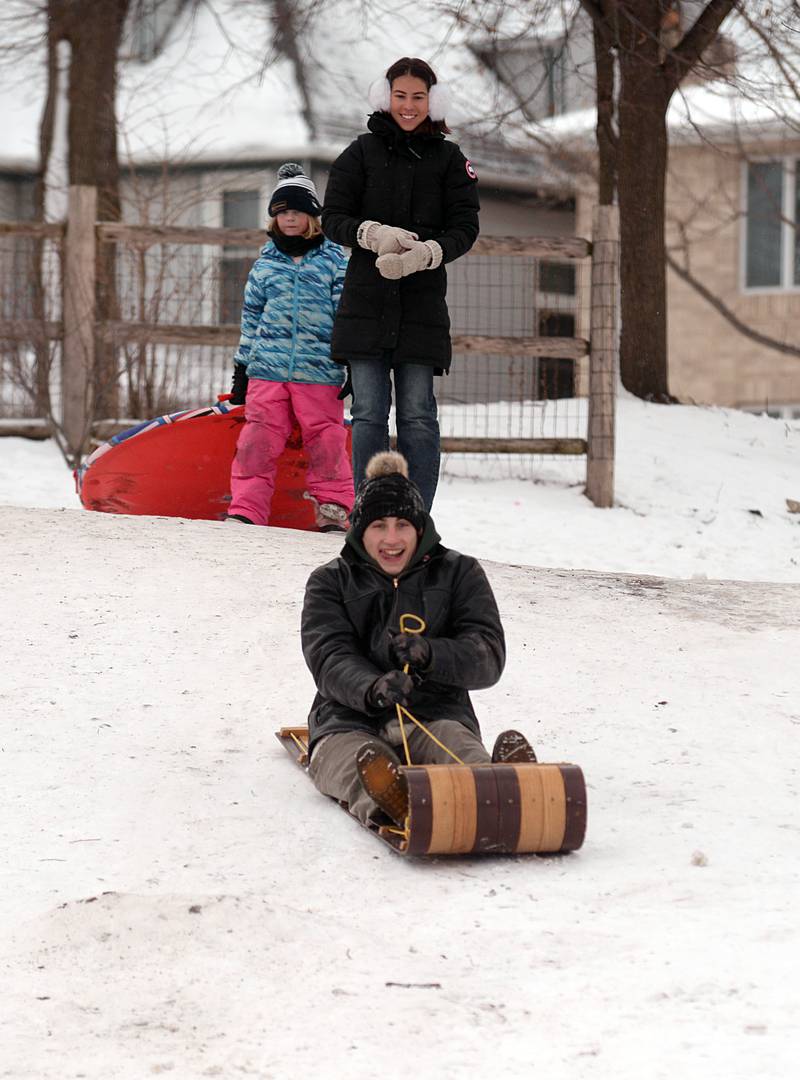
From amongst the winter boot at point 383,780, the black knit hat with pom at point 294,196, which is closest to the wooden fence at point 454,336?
the black knit hat with pom at point 294,196

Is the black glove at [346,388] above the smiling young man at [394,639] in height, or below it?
above

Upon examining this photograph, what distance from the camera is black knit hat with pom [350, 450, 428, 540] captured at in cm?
416

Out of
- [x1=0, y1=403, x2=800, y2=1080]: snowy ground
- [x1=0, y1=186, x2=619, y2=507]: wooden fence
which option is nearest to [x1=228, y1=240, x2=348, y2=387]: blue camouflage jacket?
[x1=0, y1=403, x2=800, y2=1080]: snowy ground

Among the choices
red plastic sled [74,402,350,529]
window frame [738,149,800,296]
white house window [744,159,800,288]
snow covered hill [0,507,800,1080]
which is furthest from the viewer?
white house window [744,159,800,288]

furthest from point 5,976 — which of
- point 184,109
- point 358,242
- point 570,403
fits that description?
point 184,109

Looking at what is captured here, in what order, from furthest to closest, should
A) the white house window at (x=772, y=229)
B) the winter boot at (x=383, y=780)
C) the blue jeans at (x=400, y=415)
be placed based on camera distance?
the white house window at (x=772, y=229)
the blue jeans at (x=400, y=415)
the winter boot at (x=383, y=780)

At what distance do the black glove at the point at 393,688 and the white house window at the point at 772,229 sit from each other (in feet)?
55.8

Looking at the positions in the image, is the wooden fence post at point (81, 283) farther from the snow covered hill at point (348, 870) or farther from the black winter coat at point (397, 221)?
the snow covered hill at point (348, 870)

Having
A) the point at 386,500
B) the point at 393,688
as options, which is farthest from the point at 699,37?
the point at 393,688

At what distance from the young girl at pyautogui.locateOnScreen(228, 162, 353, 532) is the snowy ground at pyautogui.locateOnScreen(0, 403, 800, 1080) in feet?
1.49

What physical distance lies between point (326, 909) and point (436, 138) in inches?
156

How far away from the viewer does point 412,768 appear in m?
3.75

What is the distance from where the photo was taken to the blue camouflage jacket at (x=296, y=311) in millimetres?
7289

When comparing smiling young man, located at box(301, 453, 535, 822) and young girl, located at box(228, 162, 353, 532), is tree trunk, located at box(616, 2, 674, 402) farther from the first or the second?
smiling young man, located at box(301, 453, 535, 822)
